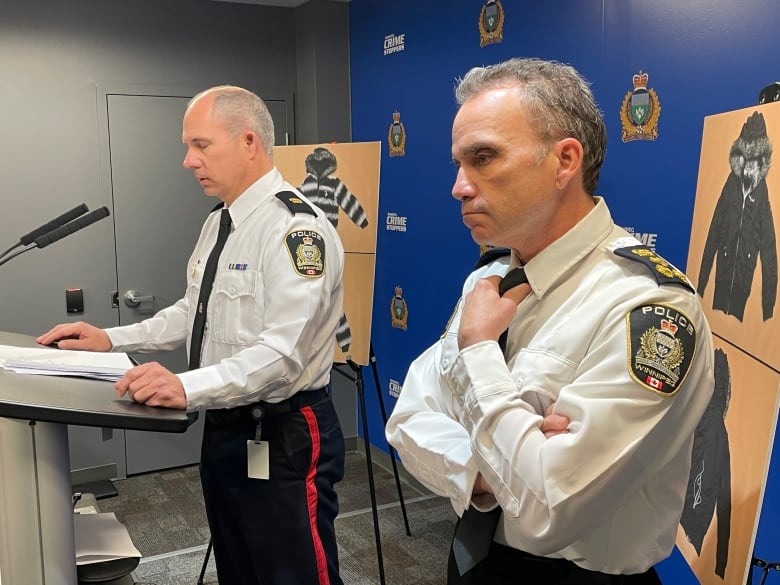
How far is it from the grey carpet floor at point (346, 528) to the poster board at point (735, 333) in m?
1.63

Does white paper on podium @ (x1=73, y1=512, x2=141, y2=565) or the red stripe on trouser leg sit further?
the red stripe on trouser leg

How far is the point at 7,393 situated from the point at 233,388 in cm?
69

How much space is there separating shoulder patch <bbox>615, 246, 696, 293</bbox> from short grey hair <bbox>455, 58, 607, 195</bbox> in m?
0.14

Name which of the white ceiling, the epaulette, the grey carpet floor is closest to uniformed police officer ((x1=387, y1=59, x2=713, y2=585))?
the epaulette

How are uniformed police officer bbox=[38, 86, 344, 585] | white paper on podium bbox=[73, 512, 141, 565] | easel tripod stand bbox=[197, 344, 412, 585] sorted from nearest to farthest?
white paper on podium bbox=[73, 512, 141, 565] < uniformed police officer bbox=[38, 86, 344, 585] < easel tripod stand bbox=[197, 344, 412, 585]

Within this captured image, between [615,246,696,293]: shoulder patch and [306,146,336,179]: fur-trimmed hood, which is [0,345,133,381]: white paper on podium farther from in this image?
[306,146,336,179]: fur-trimmed hood

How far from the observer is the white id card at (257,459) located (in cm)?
194

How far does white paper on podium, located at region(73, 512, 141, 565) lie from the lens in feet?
4.87

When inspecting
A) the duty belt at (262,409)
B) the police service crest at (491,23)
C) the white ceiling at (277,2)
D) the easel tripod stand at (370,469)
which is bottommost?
the easel tripod stand at (370,469)

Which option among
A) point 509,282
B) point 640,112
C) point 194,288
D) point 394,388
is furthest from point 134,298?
point 509,282

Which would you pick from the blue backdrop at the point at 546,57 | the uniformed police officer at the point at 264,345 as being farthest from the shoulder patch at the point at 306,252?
the blue backdrop at the point at 546,57

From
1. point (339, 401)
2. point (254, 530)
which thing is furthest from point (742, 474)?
point (339, 401)

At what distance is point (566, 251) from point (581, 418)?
280mm

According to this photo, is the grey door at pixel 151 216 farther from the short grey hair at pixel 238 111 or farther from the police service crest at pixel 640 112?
the police service crest at pixel 640 112
